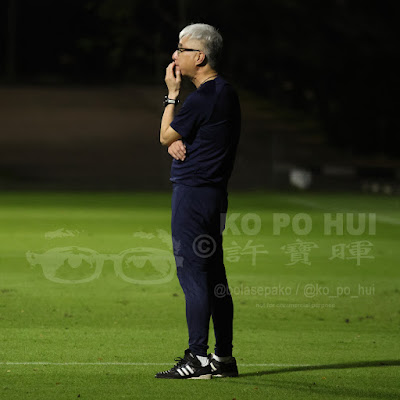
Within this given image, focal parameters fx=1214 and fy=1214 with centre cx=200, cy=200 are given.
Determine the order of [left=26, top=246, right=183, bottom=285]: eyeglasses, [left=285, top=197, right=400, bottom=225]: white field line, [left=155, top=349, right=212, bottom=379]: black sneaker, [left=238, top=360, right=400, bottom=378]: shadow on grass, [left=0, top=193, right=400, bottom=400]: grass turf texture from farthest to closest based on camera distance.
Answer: [left=285, top=197, right=400, bottom=225]: white field line
[left=26, top=246, right=183, bottom=285]: eyeglasses
[left=238, top=360, right=400, bottom=378]: shadow on grass
[left=155, top=349, right=212, bottom=379]: black sneaker
[left=0, top=193, right=400, bottom=400]: grass turf texture

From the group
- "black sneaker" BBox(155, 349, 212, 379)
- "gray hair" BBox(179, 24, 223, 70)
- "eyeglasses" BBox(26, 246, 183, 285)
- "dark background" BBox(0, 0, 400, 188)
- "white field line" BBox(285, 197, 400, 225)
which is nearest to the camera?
"gray hair" BBox(179, 24, 223, 70)

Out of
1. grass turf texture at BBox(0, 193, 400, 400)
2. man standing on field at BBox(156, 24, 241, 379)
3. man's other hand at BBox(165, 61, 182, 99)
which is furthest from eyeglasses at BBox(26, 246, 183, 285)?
man's other hand at BBox(165, 61, 182, 99)

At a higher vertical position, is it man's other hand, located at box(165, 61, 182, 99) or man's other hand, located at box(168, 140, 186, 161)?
man's other hand, located at box(165, 61, 182, 99)

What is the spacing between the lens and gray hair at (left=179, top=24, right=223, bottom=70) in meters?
7.62

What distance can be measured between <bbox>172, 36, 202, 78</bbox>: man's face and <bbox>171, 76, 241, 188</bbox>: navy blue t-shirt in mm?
140

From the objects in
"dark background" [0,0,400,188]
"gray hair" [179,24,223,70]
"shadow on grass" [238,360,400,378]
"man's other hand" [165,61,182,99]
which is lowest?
"shadow on grass" [238,360,400,378]

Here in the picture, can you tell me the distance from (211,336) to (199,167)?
2.76 meters

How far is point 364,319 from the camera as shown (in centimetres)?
1122

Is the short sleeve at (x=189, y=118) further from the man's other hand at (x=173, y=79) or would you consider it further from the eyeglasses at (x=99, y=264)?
the eyeglasses at (x=99, y=264)

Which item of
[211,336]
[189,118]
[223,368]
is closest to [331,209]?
[211,336]

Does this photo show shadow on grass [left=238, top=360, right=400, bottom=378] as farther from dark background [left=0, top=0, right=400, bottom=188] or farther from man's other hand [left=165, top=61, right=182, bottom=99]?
dark background [left=0, top=0, right=400, bottom=188]

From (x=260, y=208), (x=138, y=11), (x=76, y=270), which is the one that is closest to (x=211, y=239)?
(x=76, y=270)

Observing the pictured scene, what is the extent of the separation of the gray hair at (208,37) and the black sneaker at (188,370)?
75.4 inches

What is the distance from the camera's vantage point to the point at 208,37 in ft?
25.1
